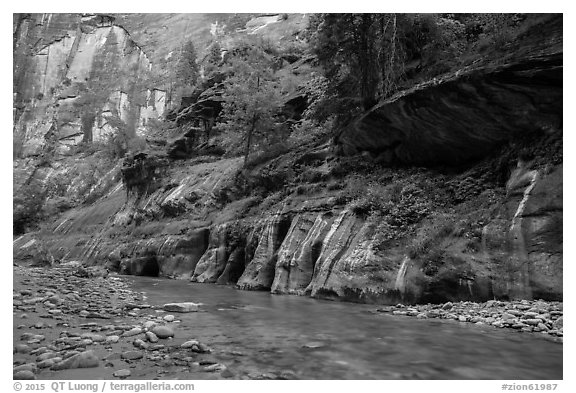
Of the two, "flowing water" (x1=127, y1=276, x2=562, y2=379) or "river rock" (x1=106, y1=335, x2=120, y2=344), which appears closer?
"flowing water" (x1=127, y1=276, x2=562, y2=379)

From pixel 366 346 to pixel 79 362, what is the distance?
12.1 ft

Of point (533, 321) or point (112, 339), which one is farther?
point (533, 321)

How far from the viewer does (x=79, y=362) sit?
440 centimetres

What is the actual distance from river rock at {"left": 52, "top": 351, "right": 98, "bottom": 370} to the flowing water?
4.76ft

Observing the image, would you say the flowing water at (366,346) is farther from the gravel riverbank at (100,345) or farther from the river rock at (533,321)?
the river rock at (533,321)

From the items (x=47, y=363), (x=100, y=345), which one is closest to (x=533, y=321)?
(x=100, y=345)

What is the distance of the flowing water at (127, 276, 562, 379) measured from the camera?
4449 millimetres

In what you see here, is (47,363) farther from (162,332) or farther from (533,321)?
(533,321)

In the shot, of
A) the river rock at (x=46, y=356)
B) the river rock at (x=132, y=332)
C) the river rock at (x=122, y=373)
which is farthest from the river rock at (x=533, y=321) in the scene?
the river rock at (x=46, y=356)

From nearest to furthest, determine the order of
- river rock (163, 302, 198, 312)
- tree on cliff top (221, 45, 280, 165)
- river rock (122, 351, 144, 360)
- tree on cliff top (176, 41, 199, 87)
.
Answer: river rock (122, 351, 144, 360) → river rock (163, 302, 198, 312) → tree on cliff top (221, 45, 280, 165) → tree on cliff top (176, 41, 199, 87)

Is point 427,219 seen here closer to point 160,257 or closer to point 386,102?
point 386,102

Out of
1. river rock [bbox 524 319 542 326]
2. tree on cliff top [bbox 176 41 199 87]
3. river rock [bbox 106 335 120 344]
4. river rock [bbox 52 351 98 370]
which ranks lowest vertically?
river rock [bbox 106 335 120 344]

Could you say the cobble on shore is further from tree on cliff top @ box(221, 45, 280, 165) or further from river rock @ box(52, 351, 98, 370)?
tree on cliff top @ box(221, 45, 280, 165)

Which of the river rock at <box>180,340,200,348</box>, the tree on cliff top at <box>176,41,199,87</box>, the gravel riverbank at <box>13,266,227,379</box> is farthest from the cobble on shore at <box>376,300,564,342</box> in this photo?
the tree on cliff top at <box>176,41,199,87</box>
